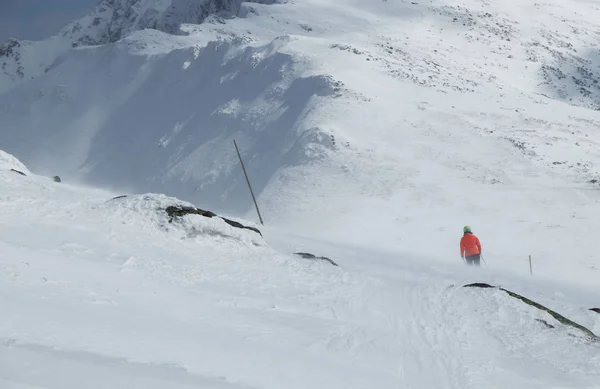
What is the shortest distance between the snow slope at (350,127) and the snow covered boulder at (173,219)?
7.99 meters

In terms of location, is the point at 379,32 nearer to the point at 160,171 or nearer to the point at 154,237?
the point at 160,171

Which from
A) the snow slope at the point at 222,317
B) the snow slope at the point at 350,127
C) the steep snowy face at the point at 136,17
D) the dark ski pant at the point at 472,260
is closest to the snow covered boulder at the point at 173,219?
the snow slope at the point at 222,317

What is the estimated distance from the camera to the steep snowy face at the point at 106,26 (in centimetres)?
7962

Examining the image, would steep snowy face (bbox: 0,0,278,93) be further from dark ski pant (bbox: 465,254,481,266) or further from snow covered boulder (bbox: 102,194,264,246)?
dark ski pant (bbox: 465,254,481,266)

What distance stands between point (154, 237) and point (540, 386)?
8554mm

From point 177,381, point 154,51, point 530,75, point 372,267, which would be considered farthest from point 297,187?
point 530,75

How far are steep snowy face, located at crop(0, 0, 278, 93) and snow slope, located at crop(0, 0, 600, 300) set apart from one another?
12.8 meters

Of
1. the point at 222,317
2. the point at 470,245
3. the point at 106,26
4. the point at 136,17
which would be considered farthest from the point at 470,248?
the point at 106,26

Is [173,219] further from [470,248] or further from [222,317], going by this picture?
[470,248]

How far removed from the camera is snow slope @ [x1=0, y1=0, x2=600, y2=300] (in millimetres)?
28938

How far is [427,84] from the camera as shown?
155 feet

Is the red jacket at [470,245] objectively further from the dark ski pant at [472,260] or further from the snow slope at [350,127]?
the snow slope at [350,127]

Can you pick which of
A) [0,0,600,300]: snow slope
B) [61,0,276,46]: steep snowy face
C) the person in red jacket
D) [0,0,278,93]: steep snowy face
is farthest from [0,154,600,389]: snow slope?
[61,0,276,46]: steep snowy face

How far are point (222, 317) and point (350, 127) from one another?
30663 millimetres
